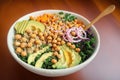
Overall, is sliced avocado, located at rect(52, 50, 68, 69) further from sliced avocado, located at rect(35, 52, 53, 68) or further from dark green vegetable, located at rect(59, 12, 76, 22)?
dark green vegetable, located at rect(59, 12, 76, 22)

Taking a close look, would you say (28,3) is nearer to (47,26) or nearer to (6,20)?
(6,20)

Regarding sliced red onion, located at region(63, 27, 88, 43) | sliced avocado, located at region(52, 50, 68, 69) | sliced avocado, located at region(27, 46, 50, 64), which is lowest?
sliced avocado, located at region(52, 50, 68, 69)

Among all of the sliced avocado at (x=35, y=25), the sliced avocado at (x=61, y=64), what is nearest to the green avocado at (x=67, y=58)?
the sliced avocado at (x=61, y=64)

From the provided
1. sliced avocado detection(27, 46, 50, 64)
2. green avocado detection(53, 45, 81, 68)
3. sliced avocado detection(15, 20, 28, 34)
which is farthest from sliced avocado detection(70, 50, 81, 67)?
sliced avocado detection(15, 20, 28, 34)

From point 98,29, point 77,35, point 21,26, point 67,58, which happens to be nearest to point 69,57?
point 67,58

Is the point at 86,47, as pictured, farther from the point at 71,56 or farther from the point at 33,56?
the point at 33,56

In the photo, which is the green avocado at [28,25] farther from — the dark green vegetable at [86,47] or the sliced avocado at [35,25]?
the dark green vegetable at [86,47]

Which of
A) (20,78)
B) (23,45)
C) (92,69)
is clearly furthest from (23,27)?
(92,69)
